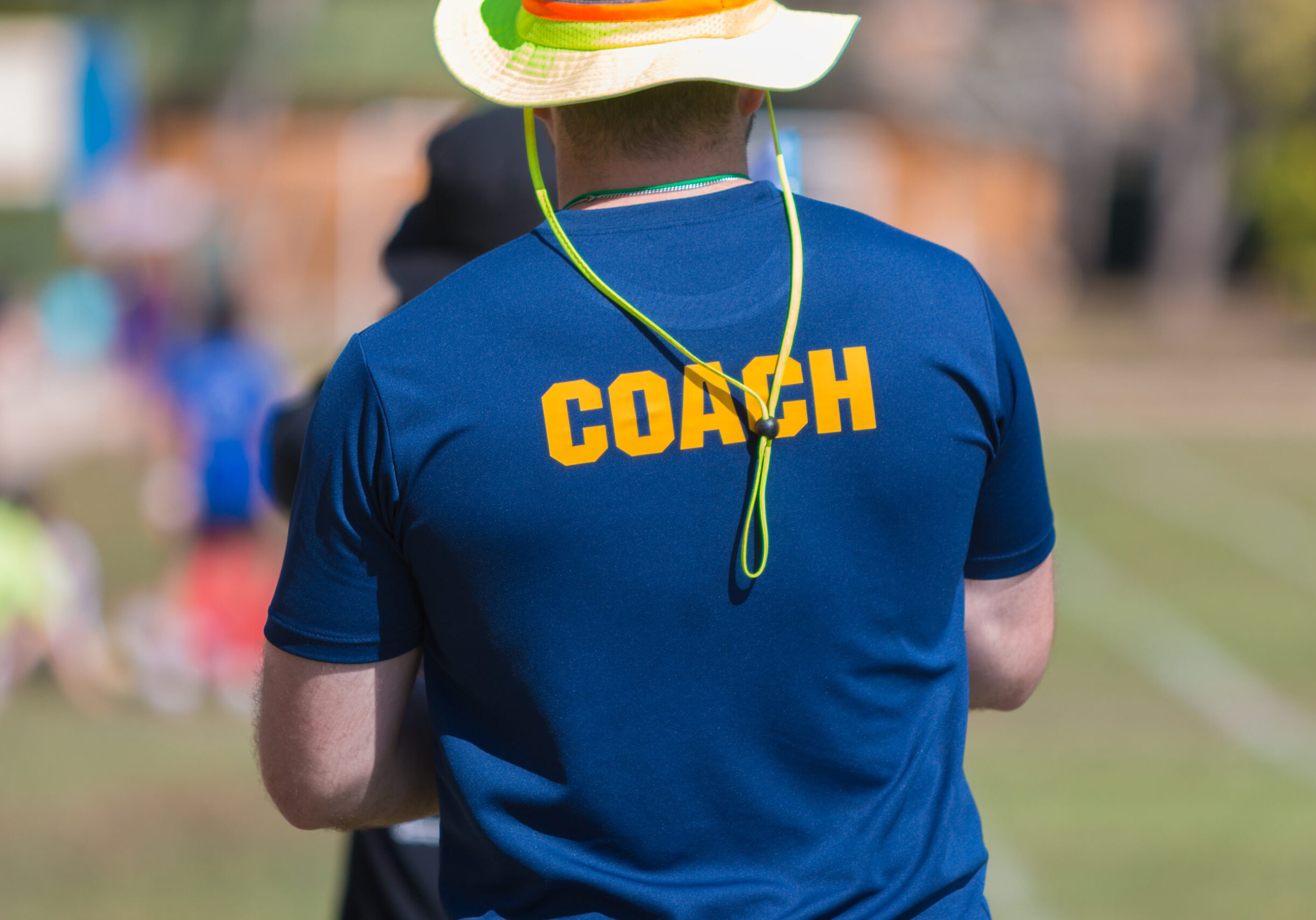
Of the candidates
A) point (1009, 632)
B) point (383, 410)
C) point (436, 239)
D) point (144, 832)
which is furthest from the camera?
point (144, 832)

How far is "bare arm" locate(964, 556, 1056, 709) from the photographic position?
204cm

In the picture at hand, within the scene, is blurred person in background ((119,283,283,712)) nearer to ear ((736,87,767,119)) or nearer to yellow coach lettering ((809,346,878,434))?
ear ((736,87,767,119))

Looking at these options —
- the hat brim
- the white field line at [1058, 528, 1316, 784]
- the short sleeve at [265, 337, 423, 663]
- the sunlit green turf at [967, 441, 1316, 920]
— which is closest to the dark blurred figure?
the hat brim

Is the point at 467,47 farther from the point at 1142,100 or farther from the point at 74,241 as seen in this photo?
the point at 1142,100

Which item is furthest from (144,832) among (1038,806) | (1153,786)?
(1153,786)

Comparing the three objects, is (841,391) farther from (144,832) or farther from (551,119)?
(144,832)

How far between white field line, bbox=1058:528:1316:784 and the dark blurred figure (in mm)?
5946

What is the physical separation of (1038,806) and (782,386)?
19.1 feet

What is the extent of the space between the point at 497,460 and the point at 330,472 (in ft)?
0.57

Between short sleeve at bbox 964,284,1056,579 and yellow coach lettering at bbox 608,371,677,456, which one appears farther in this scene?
short sleeve at bbox 964,284,1056,579

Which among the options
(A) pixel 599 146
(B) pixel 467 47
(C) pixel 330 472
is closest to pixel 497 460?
(C) pixel 330 472

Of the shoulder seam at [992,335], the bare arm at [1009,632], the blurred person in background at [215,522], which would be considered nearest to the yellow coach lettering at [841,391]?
the shoulder seam at [992,335]

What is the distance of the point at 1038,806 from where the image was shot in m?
7.11

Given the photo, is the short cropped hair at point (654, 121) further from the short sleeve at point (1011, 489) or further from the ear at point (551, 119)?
the short sleeve at point (1011, 489)
